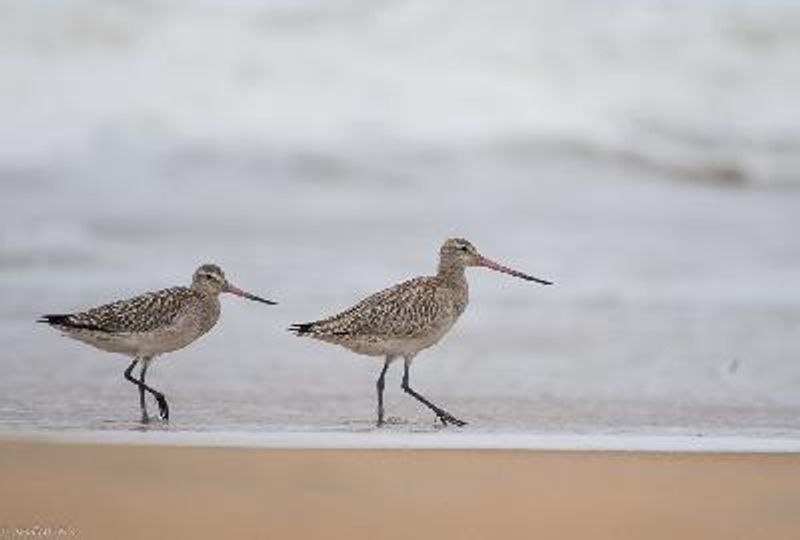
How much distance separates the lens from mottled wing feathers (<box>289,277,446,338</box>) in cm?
855

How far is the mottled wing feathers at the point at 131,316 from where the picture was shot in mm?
8595

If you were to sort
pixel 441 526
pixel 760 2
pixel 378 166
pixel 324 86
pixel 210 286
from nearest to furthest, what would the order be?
pixel 441 526 → pixel 210 286 → pixel 378 166 → pixel 324 86 → pixel 760 2

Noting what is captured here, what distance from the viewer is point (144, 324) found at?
868 cm

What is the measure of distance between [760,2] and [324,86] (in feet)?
16.8

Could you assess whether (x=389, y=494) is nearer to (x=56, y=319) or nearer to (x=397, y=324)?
(x=397, y=324)

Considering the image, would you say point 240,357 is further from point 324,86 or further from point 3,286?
point 324,86

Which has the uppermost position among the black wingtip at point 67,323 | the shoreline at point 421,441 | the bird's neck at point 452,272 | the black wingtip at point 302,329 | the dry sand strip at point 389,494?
the bird's neck at point 452,272

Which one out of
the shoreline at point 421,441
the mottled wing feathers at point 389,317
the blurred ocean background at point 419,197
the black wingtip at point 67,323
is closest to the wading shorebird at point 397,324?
the mottled wing feathers at point 389,317

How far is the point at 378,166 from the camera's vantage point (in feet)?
55.3

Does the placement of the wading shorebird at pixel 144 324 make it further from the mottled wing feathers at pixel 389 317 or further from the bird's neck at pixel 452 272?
the bird's neck at pixel 452 272

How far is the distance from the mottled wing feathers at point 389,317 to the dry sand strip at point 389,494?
1347 mm

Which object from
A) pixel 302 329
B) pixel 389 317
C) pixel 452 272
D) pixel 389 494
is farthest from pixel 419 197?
pixel 389 494

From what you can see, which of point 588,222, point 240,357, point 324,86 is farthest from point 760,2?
point 240,357

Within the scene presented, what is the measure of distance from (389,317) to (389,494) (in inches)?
82.5
